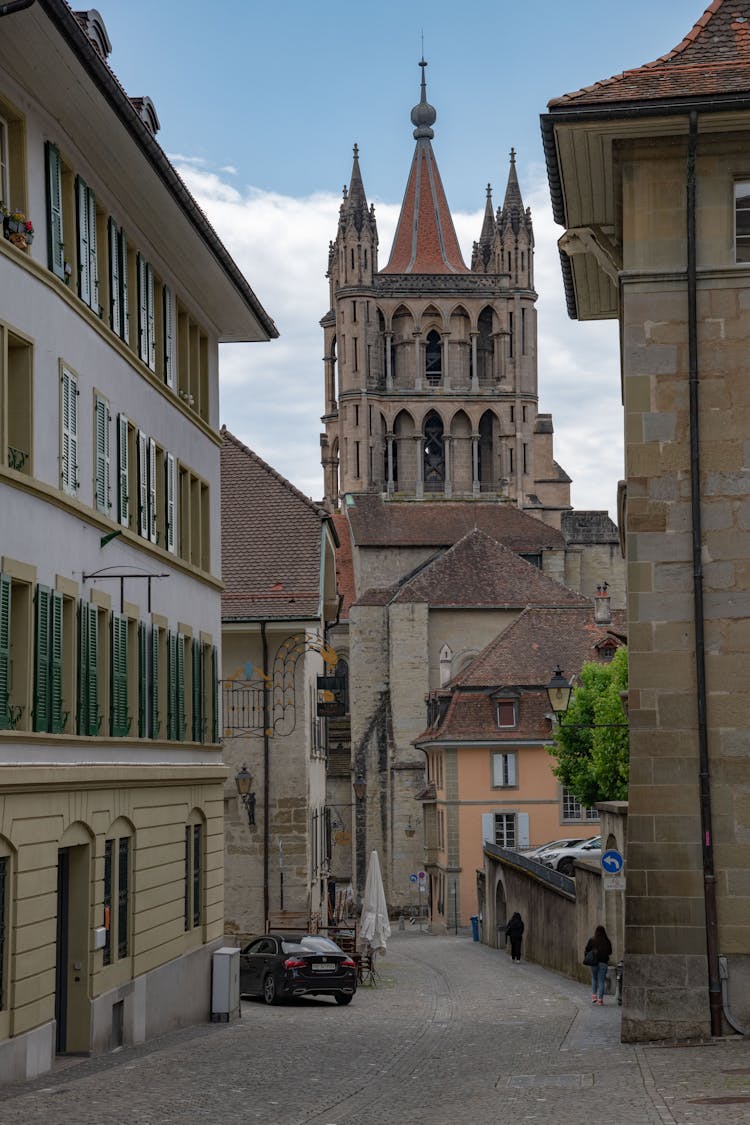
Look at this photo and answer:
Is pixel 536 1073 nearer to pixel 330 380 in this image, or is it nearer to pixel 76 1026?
pixel 76 1026

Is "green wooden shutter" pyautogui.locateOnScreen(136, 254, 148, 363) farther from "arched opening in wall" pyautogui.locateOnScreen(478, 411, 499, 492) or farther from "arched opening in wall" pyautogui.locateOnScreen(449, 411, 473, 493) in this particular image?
"arched opening in wall" pyautogui.locateOnScreen(478, 411, 499, 492)

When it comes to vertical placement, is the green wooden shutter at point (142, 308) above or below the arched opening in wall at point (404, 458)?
below

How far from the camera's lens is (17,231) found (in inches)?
A: 624

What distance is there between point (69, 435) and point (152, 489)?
4.18 m

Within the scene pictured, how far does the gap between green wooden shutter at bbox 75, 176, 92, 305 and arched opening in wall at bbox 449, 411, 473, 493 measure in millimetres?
85478

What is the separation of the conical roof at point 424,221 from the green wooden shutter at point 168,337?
8697 centimetres

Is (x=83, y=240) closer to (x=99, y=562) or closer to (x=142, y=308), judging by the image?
(x=142, y=308)

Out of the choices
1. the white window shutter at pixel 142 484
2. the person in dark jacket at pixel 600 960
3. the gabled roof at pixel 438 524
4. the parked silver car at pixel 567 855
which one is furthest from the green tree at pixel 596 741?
the white window shutter at pixel 142 484

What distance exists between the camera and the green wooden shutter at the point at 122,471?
20.1m

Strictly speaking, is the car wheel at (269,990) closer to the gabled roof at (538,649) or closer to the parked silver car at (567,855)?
the parked silver car at (567,855)

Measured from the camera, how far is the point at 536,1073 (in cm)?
1611

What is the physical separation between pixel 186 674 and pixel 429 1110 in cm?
1120

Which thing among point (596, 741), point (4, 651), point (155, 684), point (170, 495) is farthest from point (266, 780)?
point (596, 741)

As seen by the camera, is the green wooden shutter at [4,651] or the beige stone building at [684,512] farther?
the beige stone building at [684,512]
